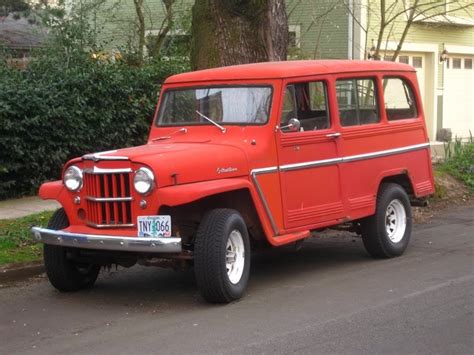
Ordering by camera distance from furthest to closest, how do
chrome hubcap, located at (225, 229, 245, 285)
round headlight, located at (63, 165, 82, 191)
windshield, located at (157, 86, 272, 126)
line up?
windshield, located at (157, 86, 272, 126) → round headlight, located at (63, 165, 82, 191) → chrome hubcap, located at (225, 229, 245, 285)

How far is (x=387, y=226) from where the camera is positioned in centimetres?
852

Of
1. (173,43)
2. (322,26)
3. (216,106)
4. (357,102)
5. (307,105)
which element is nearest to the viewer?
(216,106)

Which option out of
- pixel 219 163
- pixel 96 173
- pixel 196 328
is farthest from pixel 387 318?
pixel 96 173

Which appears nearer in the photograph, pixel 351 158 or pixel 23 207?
pixel 351 158

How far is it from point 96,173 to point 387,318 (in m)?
2.73

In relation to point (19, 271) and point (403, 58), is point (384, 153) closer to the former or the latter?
point (19, 271)

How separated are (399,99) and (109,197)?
162 inches

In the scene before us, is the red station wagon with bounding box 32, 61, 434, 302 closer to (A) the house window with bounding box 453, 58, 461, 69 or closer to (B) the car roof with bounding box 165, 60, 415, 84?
(B) the car roof with bounding box 165, 60, 415, 84

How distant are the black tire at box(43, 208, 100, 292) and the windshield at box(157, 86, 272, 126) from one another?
1.66 meters

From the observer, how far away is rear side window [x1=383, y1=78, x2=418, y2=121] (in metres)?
8.87

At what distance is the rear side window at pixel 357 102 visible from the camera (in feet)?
26.5

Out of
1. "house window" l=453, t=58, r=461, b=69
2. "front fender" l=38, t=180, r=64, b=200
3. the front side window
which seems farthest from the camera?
"house window" l=453, t=58, r=461, b=69

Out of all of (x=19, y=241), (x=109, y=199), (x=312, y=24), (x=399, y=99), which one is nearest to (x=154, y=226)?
(x=109, y=199)

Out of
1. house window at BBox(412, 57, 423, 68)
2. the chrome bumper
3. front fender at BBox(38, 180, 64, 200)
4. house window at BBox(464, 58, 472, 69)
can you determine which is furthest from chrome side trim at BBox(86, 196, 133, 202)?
house window at BBox(464, 58, 472, 69)
